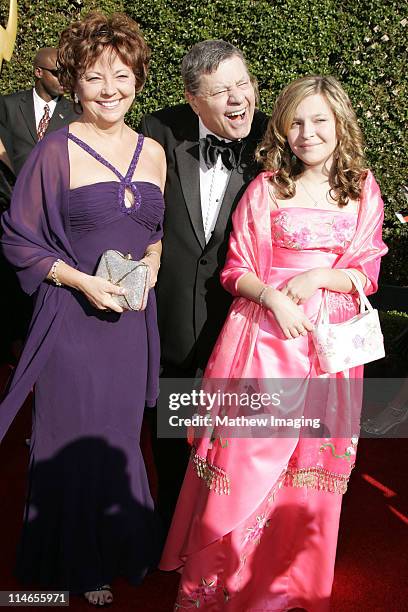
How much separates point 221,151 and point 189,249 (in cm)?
40

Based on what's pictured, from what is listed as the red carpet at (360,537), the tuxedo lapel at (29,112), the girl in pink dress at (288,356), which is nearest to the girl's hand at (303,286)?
the girl in pink dress at (288,356)

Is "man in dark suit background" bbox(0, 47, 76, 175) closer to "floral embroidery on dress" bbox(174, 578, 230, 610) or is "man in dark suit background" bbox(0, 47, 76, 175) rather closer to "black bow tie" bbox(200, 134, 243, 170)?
"black bow tie" bbox(200, 134, 243, 170)

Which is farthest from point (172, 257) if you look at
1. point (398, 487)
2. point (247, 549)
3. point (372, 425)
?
point (372, 425)

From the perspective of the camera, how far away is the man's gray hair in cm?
254

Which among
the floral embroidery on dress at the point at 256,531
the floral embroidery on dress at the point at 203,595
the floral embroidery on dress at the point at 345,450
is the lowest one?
the floral embroidery on dress at the point at 203,595

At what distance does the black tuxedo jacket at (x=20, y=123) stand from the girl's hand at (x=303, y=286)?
9.29 feet

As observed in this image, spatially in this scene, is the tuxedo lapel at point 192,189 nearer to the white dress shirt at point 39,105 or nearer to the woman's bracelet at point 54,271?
the woman's bracelet at point 54,271

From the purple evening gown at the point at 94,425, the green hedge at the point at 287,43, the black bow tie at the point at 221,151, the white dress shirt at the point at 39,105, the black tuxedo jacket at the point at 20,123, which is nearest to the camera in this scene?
the purple evening gown at the point at 94,425

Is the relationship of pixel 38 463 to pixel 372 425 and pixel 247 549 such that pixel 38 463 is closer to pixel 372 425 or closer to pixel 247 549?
pixel 247 549

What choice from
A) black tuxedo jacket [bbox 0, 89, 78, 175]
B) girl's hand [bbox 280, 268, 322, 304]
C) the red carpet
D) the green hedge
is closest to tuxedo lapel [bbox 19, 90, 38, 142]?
black tuxedo jacket [bbox 0, 89, 78, 175]

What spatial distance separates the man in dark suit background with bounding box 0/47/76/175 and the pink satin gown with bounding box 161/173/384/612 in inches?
105

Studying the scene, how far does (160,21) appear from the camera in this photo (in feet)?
20.9

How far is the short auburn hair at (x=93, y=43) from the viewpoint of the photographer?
7.78 feet

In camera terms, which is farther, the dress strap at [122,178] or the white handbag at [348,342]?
the dress strap at [122,178]
